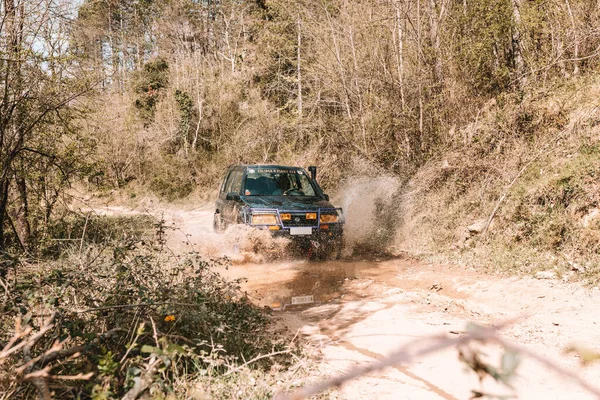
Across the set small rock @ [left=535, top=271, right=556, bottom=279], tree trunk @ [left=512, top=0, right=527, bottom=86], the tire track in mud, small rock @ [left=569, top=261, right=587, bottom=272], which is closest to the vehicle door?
the tire track in mud

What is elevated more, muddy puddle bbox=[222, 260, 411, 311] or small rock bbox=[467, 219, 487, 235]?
small rock bbox=[467, 219, 487, 235]

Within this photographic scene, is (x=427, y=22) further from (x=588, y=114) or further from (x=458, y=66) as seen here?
(x=588, y=114)

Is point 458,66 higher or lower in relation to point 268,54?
lower

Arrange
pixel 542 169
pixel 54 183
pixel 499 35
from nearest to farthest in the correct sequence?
1. pixel 542 169
2. pixel 54 183
3. pixel 499 35

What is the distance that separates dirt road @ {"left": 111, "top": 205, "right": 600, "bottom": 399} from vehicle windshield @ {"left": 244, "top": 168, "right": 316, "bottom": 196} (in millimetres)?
1274

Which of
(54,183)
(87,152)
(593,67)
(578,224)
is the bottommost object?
(578,224)

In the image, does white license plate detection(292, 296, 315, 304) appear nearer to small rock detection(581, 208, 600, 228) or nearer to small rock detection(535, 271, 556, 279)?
small rock detection(535, 271, 556, 279)

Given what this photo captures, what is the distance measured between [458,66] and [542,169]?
164 inches

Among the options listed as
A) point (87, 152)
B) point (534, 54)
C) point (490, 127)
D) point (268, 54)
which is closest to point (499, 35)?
point (534, 54)

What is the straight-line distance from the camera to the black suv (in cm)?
809

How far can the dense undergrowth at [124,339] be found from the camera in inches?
101

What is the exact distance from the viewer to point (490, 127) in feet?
33.5

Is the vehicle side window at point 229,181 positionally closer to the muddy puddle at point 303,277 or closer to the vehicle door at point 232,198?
the vehicle door at point 232,198

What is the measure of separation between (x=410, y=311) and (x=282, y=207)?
3.39 meters
